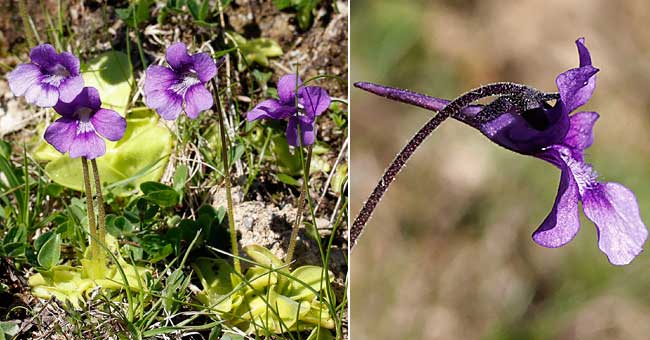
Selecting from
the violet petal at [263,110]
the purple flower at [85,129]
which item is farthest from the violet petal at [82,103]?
the violet petal at [263,110]

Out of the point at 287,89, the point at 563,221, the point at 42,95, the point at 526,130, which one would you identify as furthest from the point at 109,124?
the point at 563,221

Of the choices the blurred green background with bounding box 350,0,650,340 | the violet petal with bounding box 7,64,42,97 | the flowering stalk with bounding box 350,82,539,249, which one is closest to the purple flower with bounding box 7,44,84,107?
the violet petal with bounding box 7,64,42,97

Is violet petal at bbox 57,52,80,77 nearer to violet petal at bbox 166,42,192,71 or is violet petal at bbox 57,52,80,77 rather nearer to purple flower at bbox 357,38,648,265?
violet petal at bbox 166,42,192,71

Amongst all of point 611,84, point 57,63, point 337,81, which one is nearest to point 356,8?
point 337,81

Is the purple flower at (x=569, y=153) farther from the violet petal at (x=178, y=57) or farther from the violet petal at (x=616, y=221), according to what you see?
the violet petal at (x=178, y=57)

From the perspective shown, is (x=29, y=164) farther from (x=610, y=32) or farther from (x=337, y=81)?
(x=610, y=32)
